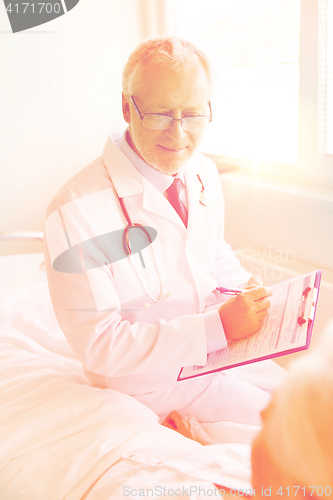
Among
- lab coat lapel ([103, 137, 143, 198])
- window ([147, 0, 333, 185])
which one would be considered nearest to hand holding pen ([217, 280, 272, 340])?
lab coat lapel ([103, 137, 143, 198])

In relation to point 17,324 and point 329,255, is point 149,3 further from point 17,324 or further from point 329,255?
point 17,324

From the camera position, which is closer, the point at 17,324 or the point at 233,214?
the point at 17,324

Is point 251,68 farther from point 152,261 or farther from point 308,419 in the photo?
point 308,419

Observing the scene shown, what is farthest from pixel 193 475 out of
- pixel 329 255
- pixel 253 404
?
pixel 329 255

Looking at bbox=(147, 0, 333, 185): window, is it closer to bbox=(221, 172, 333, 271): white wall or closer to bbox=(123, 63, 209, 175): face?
bbox=(221, 172, 333, 271): white wall

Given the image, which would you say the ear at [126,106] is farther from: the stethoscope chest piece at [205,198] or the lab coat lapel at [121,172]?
the stethoscope chest piece at [205,198]

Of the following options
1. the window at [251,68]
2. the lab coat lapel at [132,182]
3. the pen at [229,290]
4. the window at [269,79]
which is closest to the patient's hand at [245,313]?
the pen at [229,290]

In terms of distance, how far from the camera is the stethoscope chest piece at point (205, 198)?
1506mm

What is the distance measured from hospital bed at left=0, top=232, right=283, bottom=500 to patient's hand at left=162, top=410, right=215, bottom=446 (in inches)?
1.7

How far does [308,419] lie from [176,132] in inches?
40.7

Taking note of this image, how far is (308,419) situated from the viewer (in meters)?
0.39

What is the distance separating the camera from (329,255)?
198 cm

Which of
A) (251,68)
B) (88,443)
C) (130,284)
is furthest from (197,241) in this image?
(251,68)

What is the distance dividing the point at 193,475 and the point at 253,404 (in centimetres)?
53
